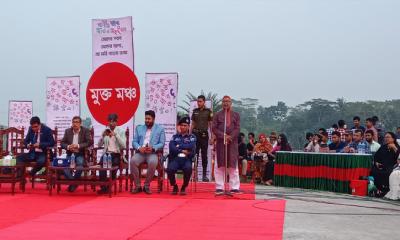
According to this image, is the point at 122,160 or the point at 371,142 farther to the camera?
the point at 371,142

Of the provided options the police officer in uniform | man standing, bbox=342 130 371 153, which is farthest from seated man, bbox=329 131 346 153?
the police officer in uniform

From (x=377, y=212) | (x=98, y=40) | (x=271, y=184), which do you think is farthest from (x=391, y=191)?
(x=98, y=40)

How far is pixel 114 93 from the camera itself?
896 cm

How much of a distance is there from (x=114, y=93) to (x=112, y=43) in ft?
3.31

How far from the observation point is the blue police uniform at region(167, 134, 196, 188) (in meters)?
7.74

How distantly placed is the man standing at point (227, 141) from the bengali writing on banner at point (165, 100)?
Result: 2.43 metres

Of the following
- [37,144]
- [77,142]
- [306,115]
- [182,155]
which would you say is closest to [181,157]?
[182,155]

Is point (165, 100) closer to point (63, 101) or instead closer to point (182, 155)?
point (63, 101)

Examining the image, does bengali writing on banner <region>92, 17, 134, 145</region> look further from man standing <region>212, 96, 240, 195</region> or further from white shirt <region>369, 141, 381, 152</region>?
white shirt <region>369, 141, 381, 152</region>

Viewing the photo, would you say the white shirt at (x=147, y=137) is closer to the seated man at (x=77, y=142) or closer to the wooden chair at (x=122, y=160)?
the wooden chair at (x=122, y=160)

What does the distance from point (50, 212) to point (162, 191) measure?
8.77 feet

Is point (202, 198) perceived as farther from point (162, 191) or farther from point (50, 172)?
point (50, 172)

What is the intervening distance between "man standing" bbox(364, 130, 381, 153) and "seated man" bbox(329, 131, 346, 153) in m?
0.72

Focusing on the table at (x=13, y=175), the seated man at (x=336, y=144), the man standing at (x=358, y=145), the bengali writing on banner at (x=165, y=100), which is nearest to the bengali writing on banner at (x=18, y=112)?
the bengali writing on banner at (x=165, y=100)
